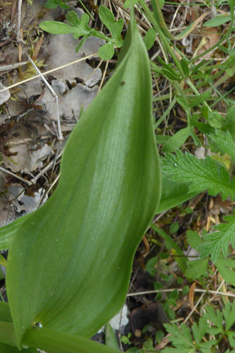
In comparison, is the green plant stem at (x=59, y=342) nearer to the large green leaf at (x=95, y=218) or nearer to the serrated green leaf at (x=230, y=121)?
the large green leaf at (x=95, y=218)

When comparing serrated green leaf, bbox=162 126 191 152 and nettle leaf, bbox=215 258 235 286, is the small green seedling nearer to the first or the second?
serrated green leaf, bbox=162 126 191 152

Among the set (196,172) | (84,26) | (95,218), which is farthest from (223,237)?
(84,26)

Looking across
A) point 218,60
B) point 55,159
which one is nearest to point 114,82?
point 55,159

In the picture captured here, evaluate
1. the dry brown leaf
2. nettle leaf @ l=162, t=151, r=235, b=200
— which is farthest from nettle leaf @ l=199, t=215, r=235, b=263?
the dry brown leaf

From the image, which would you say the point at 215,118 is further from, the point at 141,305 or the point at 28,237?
the point at 141,305

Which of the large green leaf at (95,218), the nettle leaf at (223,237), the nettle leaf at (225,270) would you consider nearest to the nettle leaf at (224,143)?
the nettle leaf at (223,237)

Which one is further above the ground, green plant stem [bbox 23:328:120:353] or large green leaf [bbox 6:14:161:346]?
large green leaf [bbox 6:14:161:346]

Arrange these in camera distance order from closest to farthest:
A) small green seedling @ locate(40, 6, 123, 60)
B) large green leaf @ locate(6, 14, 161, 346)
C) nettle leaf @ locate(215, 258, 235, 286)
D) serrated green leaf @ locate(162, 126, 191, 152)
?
large green leaf @ locate(6, 14, 161, 346) → small green seedling @ locate(40, 6, 123, 60) → serrated green leaf @ locate(162, 126, 191, 152) → nettle leaf @ locate(215, 258, 235, 286)
